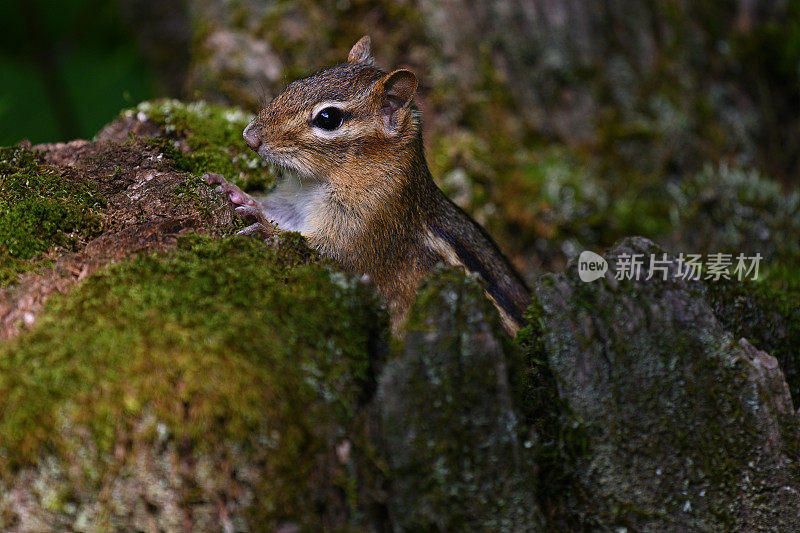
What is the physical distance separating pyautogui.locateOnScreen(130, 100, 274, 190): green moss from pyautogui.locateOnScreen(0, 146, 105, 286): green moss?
709 mm

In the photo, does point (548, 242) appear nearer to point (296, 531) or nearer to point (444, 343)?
point (444, 343)

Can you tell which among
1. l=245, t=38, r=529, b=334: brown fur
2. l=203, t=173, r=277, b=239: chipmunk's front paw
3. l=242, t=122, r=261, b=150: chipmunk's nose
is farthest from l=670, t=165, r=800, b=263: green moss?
l=203, t=173, r=277, b=239: chipmunk's front paw

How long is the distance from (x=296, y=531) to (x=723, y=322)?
205 centimetres

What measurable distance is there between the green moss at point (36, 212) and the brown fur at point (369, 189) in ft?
2.79

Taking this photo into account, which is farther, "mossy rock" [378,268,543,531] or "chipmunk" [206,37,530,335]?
"chipmunk" [206,37,530,335]

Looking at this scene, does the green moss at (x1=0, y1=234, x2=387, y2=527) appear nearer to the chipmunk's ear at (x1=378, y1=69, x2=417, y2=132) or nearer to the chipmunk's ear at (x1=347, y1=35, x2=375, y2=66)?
the chipmunk's ear at (x1=378, y1=69, x2=417, y2=132)

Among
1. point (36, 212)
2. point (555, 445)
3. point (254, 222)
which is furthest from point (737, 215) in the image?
point (36, 212)

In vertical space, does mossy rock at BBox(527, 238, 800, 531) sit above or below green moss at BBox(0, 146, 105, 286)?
below

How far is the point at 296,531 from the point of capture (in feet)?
6.31

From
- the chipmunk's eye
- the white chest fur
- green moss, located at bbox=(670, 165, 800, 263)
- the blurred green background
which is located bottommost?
the white chest fur

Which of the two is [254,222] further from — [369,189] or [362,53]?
[362,53]

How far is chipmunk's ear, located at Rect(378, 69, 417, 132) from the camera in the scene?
3584 millimetres

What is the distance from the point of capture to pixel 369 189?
3.49 meters

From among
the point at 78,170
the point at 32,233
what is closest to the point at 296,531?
the point at 32,233
